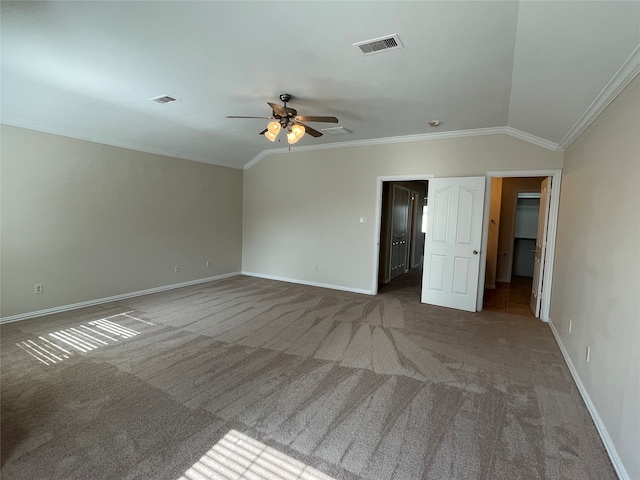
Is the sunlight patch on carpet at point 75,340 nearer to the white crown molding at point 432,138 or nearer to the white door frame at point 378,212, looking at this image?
the white door frame at point 378,212

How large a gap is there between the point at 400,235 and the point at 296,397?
17.0 ft

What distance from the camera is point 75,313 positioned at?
420 centimetres

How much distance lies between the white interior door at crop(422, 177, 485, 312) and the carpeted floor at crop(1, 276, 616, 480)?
68cm

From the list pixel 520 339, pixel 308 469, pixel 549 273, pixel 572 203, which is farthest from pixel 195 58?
pixel 549 273

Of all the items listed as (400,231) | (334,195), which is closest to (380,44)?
(334,195)

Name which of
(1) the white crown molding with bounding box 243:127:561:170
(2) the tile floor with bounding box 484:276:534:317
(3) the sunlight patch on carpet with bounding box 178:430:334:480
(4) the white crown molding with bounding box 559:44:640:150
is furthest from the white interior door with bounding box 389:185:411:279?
(3) the sunlight patch on carpet with bounding box 178:430:334:480

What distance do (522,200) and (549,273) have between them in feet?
13.1

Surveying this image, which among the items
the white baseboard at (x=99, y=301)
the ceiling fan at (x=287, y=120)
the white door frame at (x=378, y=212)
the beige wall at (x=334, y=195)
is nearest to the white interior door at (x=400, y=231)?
the white door frame at (x=378, y=212)

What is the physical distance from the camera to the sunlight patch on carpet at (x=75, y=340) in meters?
3.05

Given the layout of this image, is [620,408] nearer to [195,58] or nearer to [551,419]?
[551,419]

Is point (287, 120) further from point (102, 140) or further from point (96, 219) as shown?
point (96, 219)

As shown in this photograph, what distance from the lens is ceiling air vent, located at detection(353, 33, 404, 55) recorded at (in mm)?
2295

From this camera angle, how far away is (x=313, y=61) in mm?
2648

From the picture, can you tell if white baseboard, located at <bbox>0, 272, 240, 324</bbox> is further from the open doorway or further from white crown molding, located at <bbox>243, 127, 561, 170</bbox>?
the open doorway
